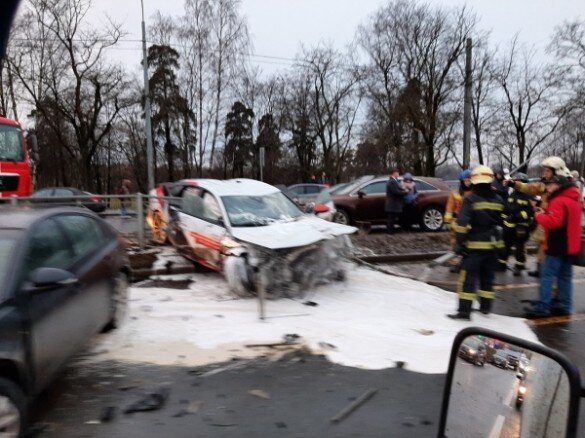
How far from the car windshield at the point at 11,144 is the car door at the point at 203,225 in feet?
19.8

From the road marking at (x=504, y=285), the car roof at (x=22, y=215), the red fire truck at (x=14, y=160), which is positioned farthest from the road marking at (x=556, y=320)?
the red fire truck at (x=14, y=160)

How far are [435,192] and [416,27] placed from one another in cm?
2415

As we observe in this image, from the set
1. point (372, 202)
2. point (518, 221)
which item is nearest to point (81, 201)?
point (372, 202)

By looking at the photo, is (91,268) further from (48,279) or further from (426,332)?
(426,332)

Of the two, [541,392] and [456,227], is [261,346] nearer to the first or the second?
[456,227]

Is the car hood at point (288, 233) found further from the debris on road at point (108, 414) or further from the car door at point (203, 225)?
the debris on road at point (108, 414)

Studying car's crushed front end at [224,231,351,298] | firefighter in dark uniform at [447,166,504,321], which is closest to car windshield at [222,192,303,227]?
car's crushed front end at [224,231,351,298]

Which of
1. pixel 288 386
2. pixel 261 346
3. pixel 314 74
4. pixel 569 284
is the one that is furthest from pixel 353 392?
pixel 314 74

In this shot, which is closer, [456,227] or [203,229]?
[456,227]

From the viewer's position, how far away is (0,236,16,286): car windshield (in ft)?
10.6

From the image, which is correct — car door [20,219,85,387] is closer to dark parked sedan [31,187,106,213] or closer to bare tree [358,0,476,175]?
dark parked sedan [31,187,106,213]

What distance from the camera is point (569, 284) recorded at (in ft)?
20.6

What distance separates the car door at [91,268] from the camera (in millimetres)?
4215

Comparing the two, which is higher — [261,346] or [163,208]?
[163,208]
